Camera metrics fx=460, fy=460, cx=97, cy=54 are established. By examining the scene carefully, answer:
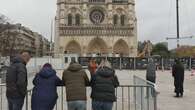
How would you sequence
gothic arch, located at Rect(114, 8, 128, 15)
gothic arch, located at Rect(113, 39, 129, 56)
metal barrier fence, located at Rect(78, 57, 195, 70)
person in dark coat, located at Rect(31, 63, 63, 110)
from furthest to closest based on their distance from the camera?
gothic arch, located at Rect(114, 8, 128, 15), gothic arch, located at Rect(113, 39, 129, 56), metal barrier fence, located at Rect(78, 57, 195, 70), person in dark coat, located at Rect(31, 63, 63, 110)

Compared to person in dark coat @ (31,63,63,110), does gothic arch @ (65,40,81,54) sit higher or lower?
higher

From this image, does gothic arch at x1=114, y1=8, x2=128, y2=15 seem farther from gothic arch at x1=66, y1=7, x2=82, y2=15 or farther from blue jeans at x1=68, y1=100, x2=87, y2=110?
blue jeans at x1=68, y1=100, x2=87, y2=110

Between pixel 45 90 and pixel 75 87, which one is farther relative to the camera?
pixel 75 87

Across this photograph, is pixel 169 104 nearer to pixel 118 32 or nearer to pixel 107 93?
pixel 107 93

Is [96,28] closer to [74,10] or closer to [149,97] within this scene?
[74,10]

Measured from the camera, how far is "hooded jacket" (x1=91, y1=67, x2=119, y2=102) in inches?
377

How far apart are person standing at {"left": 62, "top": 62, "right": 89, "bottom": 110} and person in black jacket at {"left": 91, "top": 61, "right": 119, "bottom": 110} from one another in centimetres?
24

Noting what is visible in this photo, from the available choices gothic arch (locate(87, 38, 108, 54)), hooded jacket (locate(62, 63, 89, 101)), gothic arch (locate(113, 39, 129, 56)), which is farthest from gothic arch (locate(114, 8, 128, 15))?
hooded jacket (locate(62, 63, 89, 101))

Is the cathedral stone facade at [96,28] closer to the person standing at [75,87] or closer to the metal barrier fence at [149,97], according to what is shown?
the metal barrier fence at [149,97]

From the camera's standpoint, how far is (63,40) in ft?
339

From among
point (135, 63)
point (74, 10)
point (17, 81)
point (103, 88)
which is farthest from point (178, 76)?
point (74, 10)

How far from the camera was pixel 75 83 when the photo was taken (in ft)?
31.3

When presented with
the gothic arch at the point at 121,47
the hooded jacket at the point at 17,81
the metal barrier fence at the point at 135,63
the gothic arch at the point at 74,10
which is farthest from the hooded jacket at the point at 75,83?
the gothic arch at the point at 74,10

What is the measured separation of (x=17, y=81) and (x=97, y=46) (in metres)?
95.5
